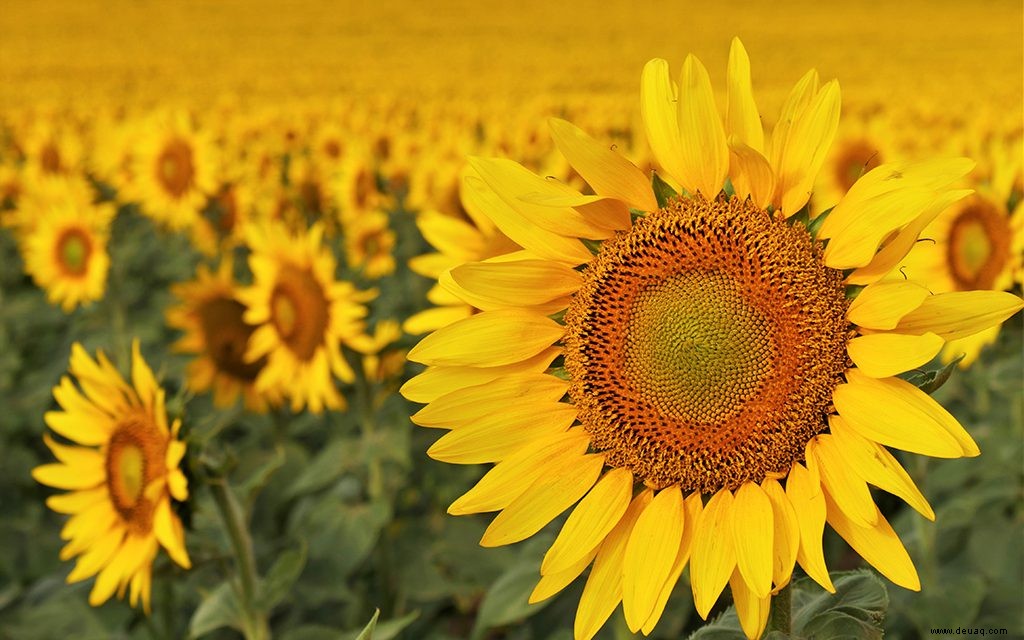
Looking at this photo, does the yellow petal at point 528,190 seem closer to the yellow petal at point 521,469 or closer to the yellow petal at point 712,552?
the yellow petal at point 521,469

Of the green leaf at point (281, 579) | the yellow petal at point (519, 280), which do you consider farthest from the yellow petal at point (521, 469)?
the green leaf at point (281, 579)

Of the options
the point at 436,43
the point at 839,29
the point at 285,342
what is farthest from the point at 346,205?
the point at 839,29

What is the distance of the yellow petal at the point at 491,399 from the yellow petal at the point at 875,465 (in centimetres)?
42

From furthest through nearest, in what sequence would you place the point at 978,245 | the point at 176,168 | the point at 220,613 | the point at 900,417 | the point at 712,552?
1. the point at 176,168
2. the point at 978,245
3. the point at 220,613
4. the point at 712,552
5. the point at 900,417

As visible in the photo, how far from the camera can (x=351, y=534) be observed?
3395mm

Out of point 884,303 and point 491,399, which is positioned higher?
point 884,303

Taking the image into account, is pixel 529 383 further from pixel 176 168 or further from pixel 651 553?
pixel 176 168

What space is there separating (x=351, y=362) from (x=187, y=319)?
114 centimetres

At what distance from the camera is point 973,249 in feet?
11.1

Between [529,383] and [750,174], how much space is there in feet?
1.50

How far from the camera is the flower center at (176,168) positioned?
6367mm

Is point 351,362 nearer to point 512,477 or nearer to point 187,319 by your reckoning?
point 187,319

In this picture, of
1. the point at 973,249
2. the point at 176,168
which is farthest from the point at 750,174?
the point at 176,168

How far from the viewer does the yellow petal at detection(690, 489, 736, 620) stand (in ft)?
4.31
